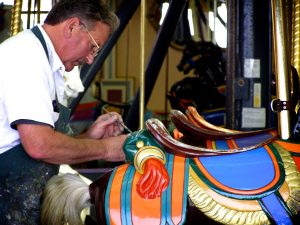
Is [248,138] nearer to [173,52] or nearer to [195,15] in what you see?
[195,15]

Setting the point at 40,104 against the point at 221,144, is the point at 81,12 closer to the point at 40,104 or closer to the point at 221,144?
the point at 40,104

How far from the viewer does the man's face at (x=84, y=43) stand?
210 centimetres

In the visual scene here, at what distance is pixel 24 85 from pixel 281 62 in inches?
36.3

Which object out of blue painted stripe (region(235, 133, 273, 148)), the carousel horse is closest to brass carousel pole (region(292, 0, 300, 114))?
blue painted stripe (region(235, 133, 273, 148))

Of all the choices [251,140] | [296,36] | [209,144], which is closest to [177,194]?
[209,144]

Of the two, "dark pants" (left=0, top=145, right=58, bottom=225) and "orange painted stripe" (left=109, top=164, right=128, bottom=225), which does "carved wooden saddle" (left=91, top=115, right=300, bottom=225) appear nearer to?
"orange painted stripe" (left=109, top=164, right=128, bottom=225)

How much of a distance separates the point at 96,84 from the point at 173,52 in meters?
1.31

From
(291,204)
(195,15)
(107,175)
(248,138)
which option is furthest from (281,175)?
(195,15)

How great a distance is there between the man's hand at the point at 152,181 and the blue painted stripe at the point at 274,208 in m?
0.32

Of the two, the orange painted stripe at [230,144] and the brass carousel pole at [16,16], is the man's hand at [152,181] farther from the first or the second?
the brass carousel pole at [16,16]

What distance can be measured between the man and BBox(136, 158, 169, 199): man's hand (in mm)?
218

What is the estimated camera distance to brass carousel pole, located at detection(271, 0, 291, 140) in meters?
2.18

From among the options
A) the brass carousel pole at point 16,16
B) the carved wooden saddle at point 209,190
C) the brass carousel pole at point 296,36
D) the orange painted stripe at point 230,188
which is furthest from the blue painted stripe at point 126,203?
the brass carousel pole at point 16,16

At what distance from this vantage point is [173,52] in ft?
31.4
